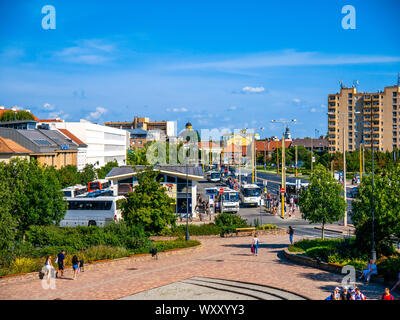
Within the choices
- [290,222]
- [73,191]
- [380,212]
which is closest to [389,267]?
[380,212]

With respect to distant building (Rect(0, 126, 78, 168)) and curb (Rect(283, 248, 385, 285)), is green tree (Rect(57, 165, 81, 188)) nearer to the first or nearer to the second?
distant building (Rect(0, 126, 78, 168))

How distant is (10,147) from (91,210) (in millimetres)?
23248

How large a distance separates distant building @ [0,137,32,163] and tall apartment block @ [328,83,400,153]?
9246 centimetres

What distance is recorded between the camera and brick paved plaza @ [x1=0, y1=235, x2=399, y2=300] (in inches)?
728

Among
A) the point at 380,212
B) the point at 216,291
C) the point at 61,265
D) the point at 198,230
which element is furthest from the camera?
the point at 198,230

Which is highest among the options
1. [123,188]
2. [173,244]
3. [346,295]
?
[123,188]

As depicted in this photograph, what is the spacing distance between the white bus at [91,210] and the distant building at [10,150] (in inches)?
691

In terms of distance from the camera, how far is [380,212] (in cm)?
2230

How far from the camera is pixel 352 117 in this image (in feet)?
442

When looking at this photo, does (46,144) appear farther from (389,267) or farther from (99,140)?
(389,267)

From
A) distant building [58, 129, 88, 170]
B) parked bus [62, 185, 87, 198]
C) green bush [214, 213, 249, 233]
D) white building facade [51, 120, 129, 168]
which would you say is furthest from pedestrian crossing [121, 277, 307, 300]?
white building facade [51, 120, 129, 168]

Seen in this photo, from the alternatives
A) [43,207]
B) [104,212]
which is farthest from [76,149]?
[43,207]
